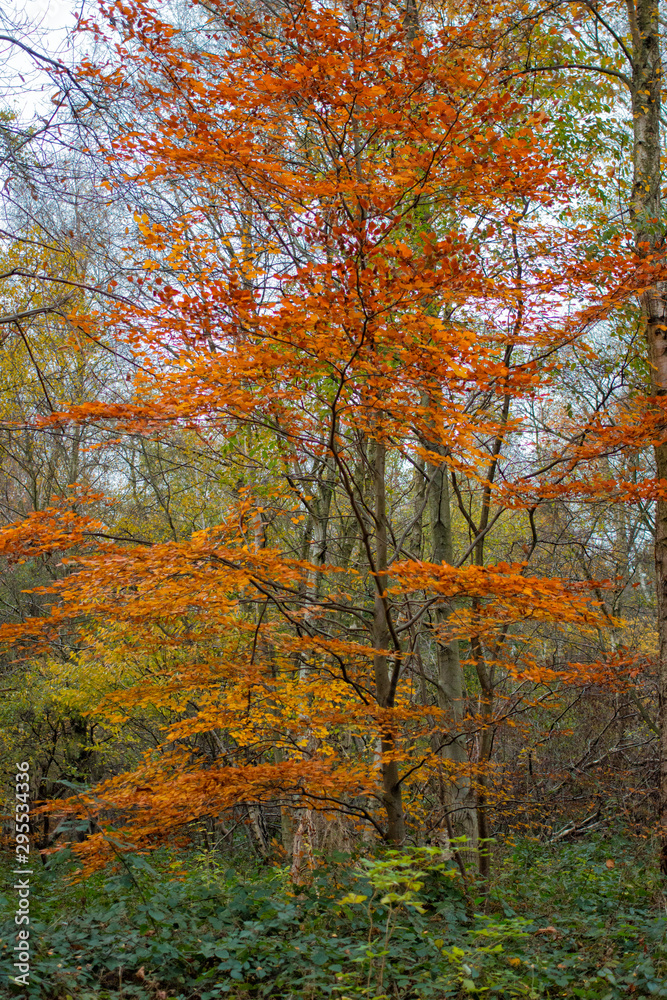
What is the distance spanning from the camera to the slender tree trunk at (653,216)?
18.3 ft

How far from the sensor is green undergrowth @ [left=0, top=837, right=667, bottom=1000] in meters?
3.34

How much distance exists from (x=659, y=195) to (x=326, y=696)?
524cm

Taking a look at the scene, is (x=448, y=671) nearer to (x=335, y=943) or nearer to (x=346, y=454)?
(x=346, y=454)

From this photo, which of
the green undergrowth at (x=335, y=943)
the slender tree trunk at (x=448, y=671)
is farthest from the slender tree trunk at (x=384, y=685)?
the slender tree trunk at (x=448, y=671)

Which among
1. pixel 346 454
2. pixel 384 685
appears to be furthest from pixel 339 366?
pixel 346 454

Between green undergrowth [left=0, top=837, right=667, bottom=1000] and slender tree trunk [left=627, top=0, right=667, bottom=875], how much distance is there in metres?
1.65

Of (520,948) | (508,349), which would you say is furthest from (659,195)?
(520,948)

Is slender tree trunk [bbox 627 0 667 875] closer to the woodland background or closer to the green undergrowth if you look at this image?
the woodland background

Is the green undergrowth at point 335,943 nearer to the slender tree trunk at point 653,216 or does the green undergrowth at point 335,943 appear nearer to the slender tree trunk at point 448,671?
the slender tree trunk at point 448,671

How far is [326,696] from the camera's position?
566 cm

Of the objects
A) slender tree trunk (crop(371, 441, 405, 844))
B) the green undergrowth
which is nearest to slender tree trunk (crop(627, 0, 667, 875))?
the green undergrowth

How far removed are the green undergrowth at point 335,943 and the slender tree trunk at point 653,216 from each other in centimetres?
165

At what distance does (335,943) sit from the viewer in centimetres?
378

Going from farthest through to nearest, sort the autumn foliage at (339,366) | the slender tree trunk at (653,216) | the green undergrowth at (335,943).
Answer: the slender tree trunk at (653,216)
the autumn foliage at (339,366)
the green undergrowth at (335,943)
